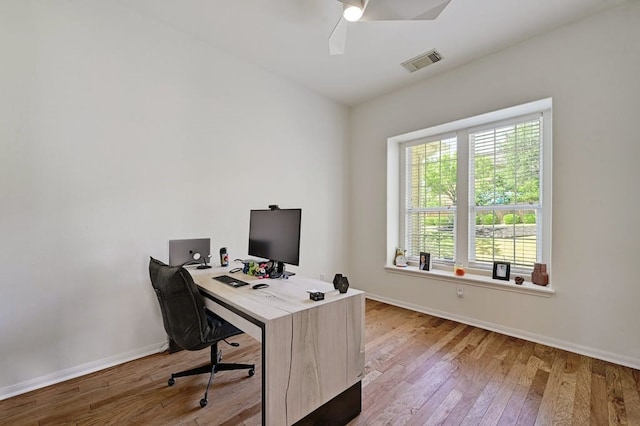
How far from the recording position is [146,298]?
2.50 meters

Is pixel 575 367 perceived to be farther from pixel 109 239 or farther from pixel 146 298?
pixel 109 239

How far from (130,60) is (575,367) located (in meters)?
4.53

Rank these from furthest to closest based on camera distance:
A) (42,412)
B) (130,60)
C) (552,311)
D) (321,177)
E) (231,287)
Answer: (321,177) → (552,311) → (130,60) → (231,287) → (42,412)

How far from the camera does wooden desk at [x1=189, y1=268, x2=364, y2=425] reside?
1.35 meters

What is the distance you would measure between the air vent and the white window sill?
98.5 inches

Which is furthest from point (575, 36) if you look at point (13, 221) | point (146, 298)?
point (13, 221)

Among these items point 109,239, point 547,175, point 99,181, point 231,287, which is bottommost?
point 231,287

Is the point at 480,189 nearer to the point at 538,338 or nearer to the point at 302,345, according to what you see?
the point at 538,338

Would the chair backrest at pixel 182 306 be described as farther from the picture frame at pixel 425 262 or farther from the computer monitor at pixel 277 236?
the picture frame at pixel 425 262

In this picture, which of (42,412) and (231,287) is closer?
(42,412)

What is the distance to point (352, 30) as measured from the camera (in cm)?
264

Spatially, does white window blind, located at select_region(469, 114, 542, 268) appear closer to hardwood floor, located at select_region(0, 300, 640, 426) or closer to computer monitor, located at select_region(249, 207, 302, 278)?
hardwood floor, located at select_region(0, 300, 640, 426)

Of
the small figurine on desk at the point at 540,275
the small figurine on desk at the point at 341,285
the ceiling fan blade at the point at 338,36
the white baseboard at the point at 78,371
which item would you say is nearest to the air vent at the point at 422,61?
the ceiling fan blade at the point at 338,36

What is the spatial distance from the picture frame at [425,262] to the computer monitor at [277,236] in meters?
2.24
